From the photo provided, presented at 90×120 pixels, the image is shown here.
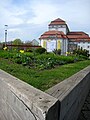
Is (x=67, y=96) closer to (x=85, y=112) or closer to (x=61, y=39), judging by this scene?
(x=85, y=112)

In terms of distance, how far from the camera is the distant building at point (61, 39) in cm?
7594

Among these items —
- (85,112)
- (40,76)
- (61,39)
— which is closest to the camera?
(85,112)

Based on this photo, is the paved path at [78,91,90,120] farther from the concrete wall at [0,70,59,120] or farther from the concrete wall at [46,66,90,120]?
the concrete wall at [0,70,59,120]

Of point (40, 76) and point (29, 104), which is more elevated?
point (29, 104)

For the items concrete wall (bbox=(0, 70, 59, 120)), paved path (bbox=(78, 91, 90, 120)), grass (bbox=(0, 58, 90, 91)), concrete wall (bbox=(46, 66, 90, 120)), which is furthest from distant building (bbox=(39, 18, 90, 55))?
concrete wall (bbox=(0, 70, 59, 120))

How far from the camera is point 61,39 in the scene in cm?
7831

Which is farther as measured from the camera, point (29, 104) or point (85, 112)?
point (85, 112)

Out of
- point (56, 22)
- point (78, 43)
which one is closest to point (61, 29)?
point (56, 22)

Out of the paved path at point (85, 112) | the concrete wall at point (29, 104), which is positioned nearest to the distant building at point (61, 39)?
the paved path at point (85, 112)

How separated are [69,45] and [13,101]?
265ft

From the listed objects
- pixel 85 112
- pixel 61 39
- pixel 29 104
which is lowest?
pixel 85 112

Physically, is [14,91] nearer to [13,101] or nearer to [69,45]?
[13,101]

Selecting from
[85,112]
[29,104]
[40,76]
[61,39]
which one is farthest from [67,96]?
[61,39]

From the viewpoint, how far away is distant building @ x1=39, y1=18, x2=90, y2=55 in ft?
249
